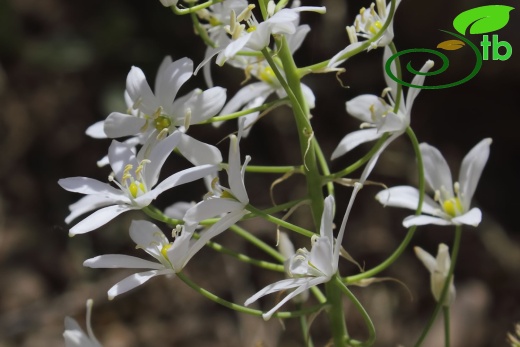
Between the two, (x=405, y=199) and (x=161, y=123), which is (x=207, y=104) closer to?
(x=161, y=123)

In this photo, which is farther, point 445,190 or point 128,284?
point 445,190

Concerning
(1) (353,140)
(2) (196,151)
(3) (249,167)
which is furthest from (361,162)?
(2) (196,151)

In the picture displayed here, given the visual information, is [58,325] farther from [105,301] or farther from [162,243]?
[162,243]

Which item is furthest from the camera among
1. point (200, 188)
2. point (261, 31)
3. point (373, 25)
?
point (200, 188)

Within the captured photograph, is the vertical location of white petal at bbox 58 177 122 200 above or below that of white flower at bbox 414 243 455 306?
above

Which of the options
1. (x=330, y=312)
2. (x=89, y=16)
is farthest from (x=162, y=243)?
(x=89, y=16)

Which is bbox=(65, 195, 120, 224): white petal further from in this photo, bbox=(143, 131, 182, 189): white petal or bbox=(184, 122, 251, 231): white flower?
bbox=(184, 122, 251, 231): white flower

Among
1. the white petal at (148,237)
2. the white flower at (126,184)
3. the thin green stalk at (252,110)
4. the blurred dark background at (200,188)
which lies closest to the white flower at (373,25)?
the thin green stalk at (252,110)

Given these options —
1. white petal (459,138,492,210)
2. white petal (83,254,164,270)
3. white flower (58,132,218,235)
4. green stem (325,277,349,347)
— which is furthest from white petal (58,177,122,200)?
white petal (459,138,492,210)
